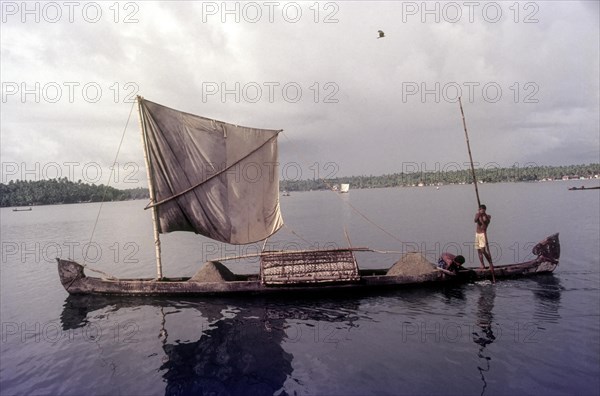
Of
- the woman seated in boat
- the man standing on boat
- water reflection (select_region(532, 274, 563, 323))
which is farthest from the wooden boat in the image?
water reflection (select_region(532, 274, 563, 323))

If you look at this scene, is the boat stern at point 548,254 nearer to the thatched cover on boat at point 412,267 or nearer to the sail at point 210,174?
the thatched cover on boat at point 412,267

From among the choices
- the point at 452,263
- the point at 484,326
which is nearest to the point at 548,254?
the point at 452,263

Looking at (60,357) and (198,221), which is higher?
(198,221)

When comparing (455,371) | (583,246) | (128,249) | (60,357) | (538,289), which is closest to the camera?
(455,371)

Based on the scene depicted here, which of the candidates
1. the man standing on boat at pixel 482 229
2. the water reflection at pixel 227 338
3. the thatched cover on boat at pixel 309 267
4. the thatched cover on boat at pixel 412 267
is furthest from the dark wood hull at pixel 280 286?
the man standing on boat at pixel 482 229

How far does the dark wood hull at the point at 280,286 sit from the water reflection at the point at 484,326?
4.19ft

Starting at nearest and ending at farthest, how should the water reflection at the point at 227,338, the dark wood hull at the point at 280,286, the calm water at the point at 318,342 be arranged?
the calm water at the point at 318,342 < the water reflection at the point at 227,338 < the dark wood hull at the point at 280,286

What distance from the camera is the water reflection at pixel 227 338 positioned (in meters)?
10.3

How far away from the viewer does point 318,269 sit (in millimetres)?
17250

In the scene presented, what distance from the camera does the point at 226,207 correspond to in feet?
58.6

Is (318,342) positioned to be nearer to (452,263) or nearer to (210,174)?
(452,263)

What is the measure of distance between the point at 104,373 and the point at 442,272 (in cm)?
1465

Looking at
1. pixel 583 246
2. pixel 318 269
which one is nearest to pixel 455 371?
pixel 318 269

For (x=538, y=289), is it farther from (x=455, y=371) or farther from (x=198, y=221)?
(x=198, y=221)
